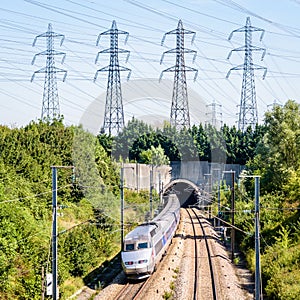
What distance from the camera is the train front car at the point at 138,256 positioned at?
90.9 ft

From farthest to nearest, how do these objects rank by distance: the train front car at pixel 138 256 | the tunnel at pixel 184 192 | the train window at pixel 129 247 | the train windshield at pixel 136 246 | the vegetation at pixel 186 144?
the tunnel at pixel 184 192 → the vegetation at pixel 186 144 → the train window at pixel 129 247 → the train windshield at pixel 136 246 → the train front car at pixel 138 256

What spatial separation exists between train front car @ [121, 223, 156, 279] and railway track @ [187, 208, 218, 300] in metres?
2.70

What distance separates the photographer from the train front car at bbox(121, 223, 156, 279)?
27.7 metres

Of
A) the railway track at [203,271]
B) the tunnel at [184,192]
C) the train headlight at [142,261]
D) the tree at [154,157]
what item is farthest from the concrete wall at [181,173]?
the train headlight at [142,261]

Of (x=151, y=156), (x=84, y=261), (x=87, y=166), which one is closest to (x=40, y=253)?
(x=84, y=261)

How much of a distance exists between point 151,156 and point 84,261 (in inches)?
1660

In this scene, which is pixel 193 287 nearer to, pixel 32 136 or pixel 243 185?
pixel 32 136

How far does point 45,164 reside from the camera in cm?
4078

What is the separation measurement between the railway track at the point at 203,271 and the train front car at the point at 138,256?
2.70m

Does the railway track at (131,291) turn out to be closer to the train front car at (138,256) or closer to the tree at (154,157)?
the train front car at (138,256)

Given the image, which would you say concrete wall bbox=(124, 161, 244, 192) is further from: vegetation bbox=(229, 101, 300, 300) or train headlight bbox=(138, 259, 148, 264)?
train headlight bbox=(138, 259, 148, 264)

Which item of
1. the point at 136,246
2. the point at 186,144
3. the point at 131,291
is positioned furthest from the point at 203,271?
the point at 186,144

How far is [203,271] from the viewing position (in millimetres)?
30906

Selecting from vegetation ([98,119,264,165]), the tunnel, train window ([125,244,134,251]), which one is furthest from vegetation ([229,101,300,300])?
the tunnel
